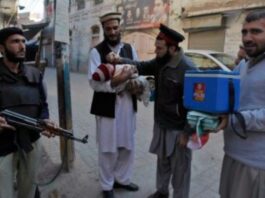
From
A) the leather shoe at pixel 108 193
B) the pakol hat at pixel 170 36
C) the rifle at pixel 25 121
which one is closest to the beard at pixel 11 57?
the rifle at pixel 25 121

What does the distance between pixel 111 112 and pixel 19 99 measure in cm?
101

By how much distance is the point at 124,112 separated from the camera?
11.3 ft

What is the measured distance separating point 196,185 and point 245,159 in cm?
194

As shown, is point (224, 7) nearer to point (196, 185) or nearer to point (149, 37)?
point (149, 37)

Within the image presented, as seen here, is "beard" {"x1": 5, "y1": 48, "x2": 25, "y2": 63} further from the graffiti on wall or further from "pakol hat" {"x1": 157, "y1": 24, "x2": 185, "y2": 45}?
the graffiti on wall

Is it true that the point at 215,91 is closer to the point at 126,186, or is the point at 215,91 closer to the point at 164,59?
the point at 164,59

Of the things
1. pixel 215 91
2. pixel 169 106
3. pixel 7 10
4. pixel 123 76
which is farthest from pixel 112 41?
pixel 7 10

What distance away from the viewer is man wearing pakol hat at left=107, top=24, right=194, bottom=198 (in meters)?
3.01

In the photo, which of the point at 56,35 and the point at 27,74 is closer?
the point at 27,74

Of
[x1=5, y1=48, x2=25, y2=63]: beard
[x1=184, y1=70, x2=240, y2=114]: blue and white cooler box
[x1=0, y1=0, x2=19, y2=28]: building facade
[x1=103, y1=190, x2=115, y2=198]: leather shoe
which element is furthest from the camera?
[x1=0, y1=0, x2=19, y2=28]: building facade

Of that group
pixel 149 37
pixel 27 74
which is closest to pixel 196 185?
pixel 27 74

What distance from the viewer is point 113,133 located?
3396mm

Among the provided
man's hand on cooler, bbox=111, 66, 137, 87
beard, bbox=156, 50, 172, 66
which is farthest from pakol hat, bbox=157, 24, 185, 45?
man's hand on cooler, bbox=111, 66, 137, 87

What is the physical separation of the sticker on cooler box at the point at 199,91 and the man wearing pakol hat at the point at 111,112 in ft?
4.13
